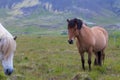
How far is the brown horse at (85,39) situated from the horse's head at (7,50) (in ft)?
17.0

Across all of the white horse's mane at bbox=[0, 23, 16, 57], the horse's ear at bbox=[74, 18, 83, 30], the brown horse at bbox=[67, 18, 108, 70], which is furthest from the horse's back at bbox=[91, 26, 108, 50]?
the white horse's mane at bbox=[0, 23, 16, 57]

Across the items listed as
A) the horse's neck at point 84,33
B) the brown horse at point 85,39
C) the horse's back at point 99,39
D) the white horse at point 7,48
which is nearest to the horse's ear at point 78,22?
the brown horse at point 85,39

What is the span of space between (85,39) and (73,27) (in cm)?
105

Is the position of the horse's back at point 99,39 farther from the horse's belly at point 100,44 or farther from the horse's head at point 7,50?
the horse's head at point 7,50

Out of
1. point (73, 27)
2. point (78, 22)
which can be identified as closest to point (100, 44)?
point (78, 22)

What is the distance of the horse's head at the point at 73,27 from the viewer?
14.5 m

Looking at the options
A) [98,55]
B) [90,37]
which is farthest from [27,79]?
[98,55]

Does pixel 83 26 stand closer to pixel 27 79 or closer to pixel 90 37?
pixel 90 37

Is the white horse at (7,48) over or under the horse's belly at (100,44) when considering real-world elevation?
over

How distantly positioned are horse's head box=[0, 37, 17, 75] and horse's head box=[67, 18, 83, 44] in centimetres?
519

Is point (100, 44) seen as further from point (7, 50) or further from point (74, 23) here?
point (7, 50)

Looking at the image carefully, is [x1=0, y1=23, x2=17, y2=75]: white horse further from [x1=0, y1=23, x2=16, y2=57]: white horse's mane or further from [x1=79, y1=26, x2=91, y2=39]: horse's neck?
[x1=79, y1=26, x2=91, y2=39]: horse's neck

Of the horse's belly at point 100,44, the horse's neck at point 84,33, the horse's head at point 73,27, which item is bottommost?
the horse's belly at point 100,44

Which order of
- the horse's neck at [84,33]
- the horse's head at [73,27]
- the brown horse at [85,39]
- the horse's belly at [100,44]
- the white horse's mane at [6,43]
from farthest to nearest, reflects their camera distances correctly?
the horse's belly at [100,44] → the horse's neck at [84,33] → the brown horse at [85,39] → the horse's head at [73,27] → the white horse's mane at [6,43]
